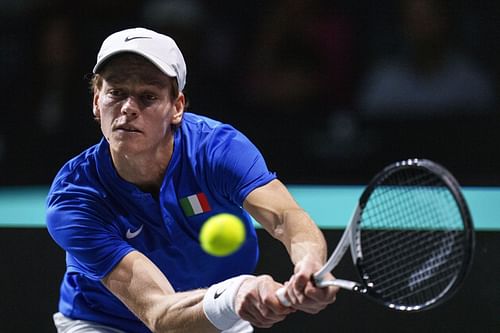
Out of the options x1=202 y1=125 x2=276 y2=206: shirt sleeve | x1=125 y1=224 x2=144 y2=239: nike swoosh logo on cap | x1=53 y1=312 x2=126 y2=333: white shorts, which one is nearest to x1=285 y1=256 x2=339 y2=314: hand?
x1=202 y1=125 x2=276 y2=206: shirt sleeve

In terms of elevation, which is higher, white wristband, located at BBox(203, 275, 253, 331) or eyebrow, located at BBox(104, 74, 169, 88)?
eyebrow, located at BBox(104, 74, 169, 88)

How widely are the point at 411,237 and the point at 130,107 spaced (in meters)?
1.06

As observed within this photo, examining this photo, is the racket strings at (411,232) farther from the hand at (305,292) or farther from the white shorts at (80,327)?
the white shorts at (80,327)

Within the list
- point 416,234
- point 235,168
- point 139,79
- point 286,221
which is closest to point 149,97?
point 139,79

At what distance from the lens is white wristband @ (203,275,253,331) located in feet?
8.32

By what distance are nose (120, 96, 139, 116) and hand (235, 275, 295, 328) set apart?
24.8 inches

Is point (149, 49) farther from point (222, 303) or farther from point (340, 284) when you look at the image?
point (340, 284)

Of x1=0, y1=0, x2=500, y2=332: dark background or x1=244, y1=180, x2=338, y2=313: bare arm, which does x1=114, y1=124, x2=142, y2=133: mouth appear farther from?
x1=0, y1=0, x2=500, y2=332: dark background

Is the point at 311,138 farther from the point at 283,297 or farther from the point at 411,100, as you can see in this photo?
the point at 283,297

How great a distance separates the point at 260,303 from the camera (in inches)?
96.7

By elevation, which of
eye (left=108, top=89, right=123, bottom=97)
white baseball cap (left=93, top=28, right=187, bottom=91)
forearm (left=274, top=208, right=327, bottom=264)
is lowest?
forearm (left=274, top=208, right=327, bottom=264)

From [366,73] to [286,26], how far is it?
442 millimetres

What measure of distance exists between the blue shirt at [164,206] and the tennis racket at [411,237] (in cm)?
38

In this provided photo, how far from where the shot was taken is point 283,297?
7.94 feet
